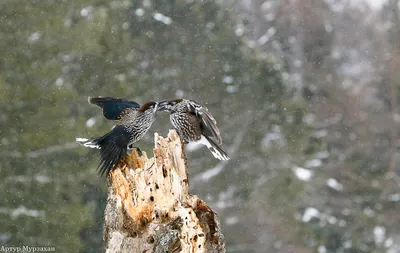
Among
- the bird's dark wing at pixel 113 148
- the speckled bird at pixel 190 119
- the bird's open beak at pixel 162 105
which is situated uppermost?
the speckled bird at pixel 190 119

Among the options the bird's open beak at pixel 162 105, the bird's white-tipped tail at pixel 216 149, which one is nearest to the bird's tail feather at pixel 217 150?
the bird's white-tipped tail at pixel 216 149

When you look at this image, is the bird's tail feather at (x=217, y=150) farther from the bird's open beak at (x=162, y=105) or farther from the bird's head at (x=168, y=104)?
the bird's open beak at (x=162, y=105)

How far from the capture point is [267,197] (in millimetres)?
23641

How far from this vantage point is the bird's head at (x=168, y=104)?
25.2ft

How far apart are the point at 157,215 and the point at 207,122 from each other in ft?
6.94

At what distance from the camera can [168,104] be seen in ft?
26.1

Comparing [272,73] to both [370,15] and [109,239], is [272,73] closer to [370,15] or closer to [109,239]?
[370,15]

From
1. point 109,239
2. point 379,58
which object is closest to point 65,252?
point 109,239

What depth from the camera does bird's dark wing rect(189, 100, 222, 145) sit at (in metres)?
8.09

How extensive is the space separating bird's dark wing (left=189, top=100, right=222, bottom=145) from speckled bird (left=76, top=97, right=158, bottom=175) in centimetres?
59

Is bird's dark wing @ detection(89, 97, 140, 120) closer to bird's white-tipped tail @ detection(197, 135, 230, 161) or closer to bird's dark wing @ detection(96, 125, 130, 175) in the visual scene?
bird's dark wing @ detection(96, 125, 130, 175)

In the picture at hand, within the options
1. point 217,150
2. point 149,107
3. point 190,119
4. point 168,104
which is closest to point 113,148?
point 149,107

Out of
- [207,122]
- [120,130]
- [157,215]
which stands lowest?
[157,215]

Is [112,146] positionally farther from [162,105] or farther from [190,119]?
[190,119]
